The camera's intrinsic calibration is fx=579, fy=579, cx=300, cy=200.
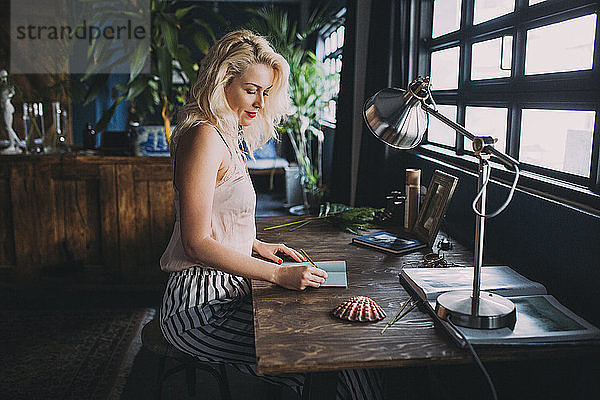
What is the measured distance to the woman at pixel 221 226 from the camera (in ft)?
5.70

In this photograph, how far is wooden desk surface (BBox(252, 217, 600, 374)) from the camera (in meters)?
1.22

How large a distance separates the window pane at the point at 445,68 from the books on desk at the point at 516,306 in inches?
51.2

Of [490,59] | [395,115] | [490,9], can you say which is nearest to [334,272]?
[395,115]

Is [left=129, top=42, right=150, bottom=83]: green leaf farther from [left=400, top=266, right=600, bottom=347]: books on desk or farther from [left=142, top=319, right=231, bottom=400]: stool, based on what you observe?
[left=400, top=266, right=600, bottom=347]: books on desk

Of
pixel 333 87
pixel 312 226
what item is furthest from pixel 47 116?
pixel 312 226

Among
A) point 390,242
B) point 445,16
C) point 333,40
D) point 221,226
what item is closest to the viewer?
point 221,226

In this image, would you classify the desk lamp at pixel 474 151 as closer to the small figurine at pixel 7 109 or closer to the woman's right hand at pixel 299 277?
the woman's right hand at pixel 299 277

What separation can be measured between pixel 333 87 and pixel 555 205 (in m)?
4.08

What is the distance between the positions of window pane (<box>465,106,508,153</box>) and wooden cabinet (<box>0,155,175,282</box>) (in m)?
1.90

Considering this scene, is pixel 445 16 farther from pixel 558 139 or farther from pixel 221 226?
pixel 221 226

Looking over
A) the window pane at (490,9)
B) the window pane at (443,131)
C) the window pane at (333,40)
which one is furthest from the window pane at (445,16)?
the window pane at (333,40)

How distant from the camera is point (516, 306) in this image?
1457 mm

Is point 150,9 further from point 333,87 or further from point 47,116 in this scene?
point 333,87

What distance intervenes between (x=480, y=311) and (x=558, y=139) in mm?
806
